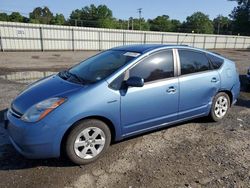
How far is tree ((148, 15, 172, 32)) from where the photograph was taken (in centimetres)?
8953

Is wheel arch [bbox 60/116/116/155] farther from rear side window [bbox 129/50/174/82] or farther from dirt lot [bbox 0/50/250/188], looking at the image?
rear side window [bbox 129/50/174/82]

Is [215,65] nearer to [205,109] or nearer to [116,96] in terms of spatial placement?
[205,109]

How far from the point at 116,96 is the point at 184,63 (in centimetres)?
152

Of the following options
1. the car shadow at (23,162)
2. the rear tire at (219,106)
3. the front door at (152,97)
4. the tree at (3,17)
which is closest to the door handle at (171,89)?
the front door at (152,97)

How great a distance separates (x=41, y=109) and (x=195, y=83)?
2.58 metres

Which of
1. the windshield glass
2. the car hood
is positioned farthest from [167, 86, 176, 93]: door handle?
the car hood

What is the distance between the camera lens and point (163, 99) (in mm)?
3727

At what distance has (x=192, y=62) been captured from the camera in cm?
424

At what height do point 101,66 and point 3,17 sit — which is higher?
point 3,17

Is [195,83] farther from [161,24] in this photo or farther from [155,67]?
[161,24]

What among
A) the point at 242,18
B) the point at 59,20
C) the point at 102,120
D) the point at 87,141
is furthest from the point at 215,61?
the point at 59,20

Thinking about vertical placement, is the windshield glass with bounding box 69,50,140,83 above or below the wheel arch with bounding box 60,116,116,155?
above

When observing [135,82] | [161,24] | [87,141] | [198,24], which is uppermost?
[198,24]

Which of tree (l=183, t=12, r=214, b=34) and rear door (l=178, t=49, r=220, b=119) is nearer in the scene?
rear door (l=178, t=49, r=220, b=119)
